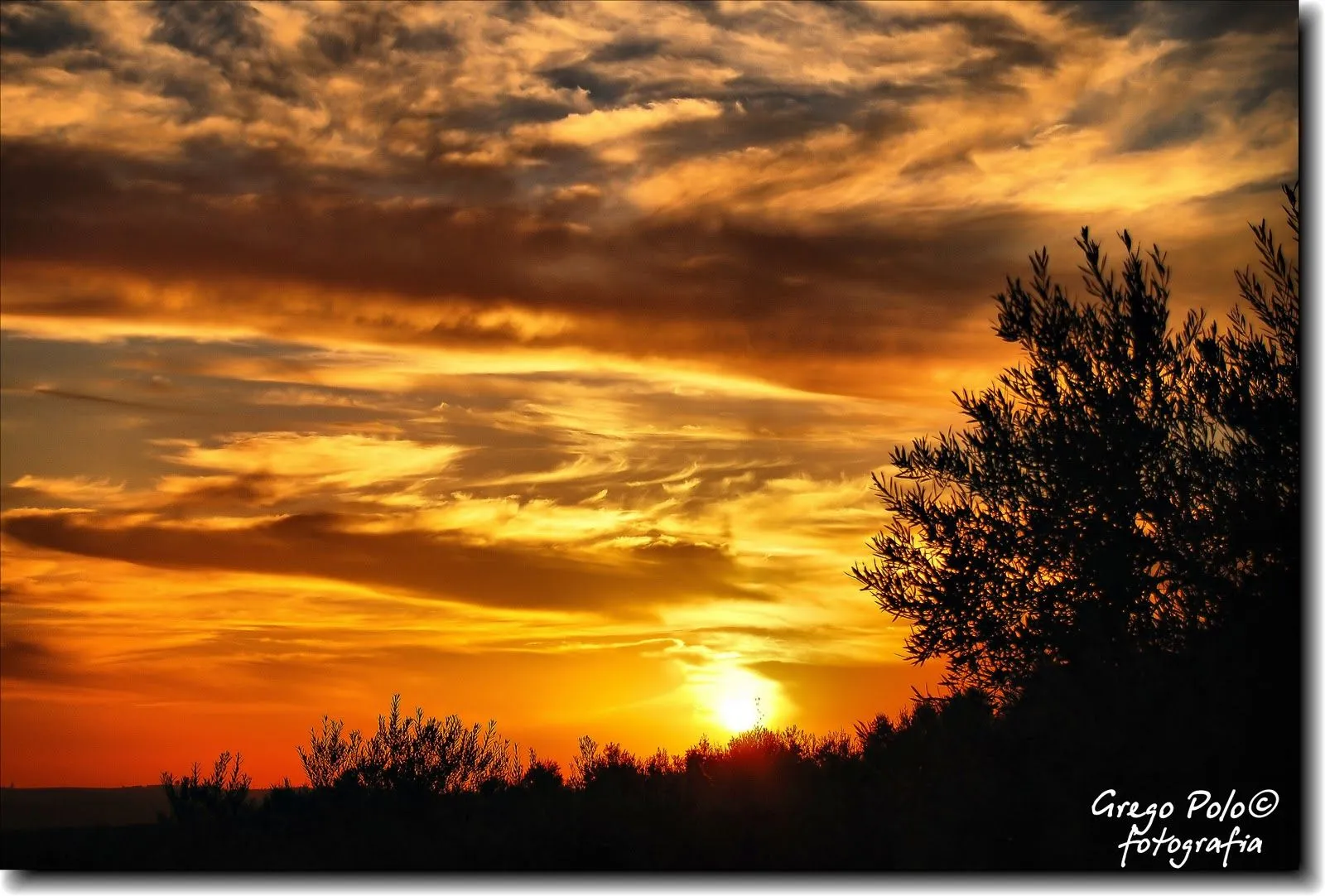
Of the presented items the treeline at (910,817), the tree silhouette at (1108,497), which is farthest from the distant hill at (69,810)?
the tree silhouette at (1108,497)

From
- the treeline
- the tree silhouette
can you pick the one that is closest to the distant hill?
the treeline

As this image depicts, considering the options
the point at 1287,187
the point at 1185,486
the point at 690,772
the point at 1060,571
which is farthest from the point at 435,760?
the point at 1287,187

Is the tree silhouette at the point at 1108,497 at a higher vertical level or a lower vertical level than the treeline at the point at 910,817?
higher

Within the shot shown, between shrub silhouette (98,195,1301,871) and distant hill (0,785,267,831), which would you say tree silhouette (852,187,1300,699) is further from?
distant hill (0,785,267,831)

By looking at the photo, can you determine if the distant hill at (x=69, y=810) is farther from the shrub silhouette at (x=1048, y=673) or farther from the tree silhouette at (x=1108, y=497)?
the tree silhouette at (x=1108, y=497)

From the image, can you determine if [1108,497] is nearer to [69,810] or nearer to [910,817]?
[910,817]

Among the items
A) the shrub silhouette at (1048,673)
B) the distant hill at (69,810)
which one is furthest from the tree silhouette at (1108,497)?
the distant hill at (69,810)

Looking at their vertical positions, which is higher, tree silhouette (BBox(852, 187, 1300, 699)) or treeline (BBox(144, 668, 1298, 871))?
tree silhouette (BBox(852, 187, 1300, 699))

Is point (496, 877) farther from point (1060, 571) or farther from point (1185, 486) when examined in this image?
point (1185, 486)

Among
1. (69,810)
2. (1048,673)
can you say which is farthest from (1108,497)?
(69,810)

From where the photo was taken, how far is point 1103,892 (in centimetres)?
1220

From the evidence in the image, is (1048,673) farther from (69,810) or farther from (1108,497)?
(69,810)

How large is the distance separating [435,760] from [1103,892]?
1630 centimetres

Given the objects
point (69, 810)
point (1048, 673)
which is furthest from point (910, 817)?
point (69, 810)
